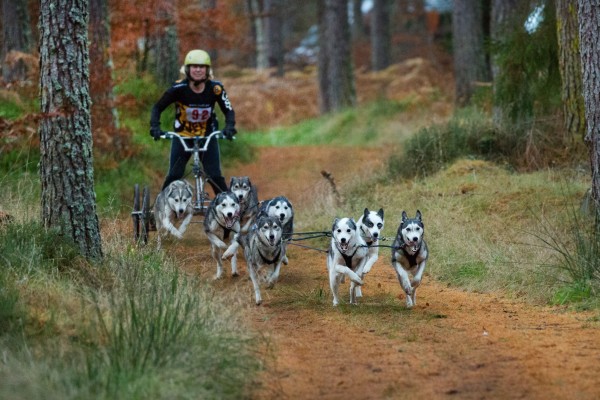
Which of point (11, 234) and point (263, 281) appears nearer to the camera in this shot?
point (11, 234)

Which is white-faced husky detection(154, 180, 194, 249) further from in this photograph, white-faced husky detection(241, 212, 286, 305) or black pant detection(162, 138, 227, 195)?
white-faced husky detection(241, 212, 286, 305)

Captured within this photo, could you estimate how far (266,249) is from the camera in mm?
9812

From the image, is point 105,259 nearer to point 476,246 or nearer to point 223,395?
point 223,395

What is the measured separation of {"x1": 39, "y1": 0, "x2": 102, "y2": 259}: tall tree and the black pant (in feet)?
10.4

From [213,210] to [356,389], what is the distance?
507 centimetres

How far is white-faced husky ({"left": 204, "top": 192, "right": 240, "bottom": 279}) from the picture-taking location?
419 inches

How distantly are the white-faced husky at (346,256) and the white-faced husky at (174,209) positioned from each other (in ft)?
8.32

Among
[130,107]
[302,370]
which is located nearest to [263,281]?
[302,370]

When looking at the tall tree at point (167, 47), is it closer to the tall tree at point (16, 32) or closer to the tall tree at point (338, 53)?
the tall tree at point (16, 32)

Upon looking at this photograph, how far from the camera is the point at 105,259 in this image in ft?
28.6

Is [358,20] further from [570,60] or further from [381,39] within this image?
[570,60]

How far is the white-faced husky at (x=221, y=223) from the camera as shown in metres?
10.6

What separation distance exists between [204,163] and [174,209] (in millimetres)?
1003

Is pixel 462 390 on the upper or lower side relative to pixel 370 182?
lower
